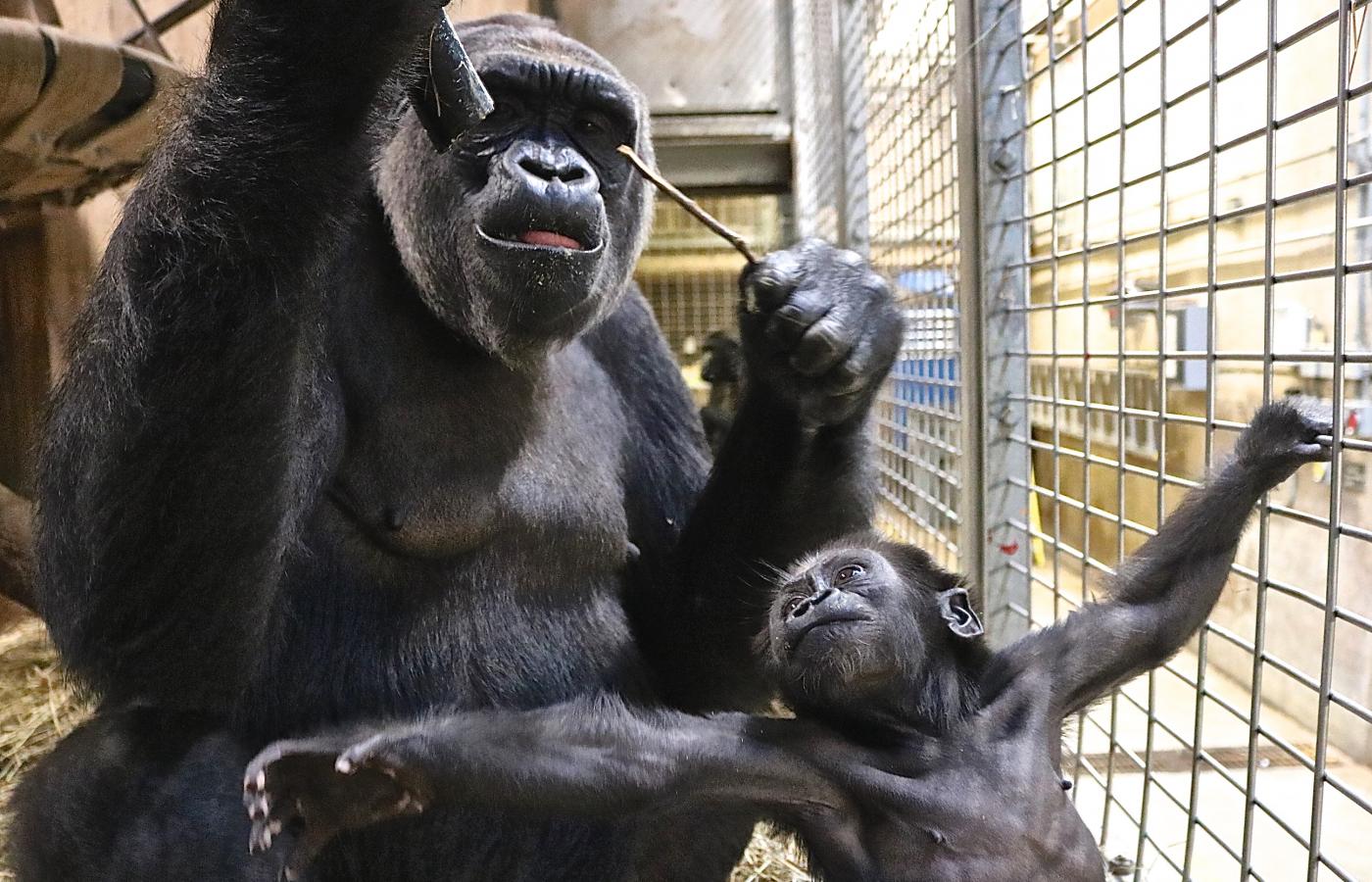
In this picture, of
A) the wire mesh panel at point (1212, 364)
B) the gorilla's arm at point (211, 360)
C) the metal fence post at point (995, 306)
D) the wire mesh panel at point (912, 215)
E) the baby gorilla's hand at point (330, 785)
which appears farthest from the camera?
the wire mesh panel at point (912, 215)

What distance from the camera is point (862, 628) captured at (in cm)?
137

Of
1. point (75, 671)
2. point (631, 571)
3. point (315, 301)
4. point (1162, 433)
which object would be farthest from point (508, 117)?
point (1162, 433)

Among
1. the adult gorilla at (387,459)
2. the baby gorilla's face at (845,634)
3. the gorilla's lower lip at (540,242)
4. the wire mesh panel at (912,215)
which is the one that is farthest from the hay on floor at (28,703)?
the wire mesh panel at (912,215)

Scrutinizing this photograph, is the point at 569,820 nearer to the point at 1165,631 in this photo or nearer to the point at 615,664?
the point at 615,664

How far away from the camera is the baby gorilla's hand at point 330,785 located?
1.21m

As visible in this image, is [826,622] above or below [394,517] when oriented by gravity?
below

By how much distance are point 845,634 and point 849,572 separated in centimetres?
14

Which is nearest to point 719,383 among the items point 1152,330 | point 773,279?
point 1152,330

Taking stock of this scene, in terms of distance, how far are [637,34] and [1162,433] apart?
110 inches

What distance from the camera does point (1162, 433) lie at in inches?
63.2

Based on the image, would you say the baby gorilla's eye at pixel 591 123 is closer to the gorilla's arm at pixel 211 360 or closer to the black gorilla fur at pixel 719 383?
the gorilla's arm at pixel 211 360

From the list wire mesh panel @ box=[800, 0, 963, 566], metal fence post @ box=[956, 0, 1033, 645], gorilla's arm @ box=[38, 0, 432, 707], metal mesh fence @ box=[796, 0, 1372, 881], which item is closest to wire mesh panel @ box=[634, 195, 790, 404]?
wire mesh panel @ box=[800, 0, 963, 566]

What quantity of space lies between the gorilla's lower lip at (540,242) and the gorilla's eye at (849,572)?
565mm

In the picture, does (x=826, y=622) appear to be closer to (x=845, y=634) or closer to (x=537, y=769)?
(x=845, y=634)
